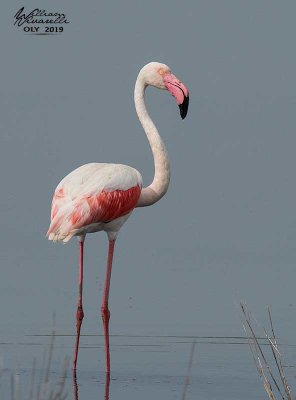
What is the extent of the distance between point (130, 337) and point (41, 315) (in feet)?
4.60

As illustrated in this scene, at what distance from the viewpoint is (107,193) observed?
923 cm

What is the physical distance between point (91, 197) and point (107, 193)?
16 centimetres

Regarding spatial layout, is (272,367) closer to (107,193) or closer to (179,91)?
(107,193)

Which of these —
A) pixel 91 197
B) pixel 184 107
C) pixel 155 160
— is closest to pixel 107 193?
pixel 91 197

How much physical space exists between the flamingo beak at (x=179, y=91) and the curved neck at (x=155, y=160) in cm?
24

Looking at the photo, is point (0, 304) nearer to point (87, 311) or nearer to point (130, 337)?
point (87, 311)

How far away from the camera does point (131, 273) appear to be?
1541 centimetres

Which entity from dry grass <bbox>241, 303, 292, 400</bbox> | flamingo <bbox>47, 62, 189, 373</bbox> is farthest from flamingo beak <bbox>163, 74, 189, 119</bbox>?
dry grass <bbox>241, 303, 292, 400</bbox>

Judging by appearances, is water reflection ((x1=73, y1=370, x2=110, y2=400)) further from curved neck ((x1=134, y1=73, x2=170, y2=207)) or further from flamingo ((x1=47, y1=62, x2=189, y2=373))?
curved neck ((x1=134, y1=73, x2=170, y2=207))

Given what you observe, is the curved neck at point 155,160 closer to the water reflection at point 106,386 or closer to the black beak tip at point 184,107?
the black beak tip at point 184,107

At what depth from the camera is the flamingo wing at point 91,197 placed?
899cm

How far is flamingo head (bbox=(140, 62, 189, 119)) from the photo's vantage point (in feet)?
32.8

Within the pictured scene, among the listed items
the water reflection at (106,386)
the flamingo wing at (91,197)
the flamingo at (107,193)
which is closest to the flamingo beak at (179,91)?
the flamingo at (107,193)

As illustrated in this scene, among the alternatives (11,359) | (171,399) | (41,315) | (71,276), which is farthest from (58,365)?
(71,276)
